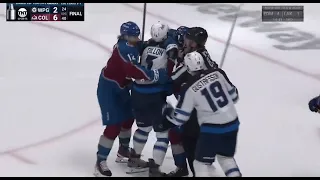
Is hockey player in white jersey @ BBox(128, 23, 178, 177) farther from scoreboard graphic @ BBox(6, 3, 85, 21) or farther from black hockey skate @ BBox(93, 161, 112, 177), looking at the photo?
scoreboard graphic @ BBox(6, 3, 85, 21)

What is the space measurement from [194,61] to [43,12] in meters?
4.09

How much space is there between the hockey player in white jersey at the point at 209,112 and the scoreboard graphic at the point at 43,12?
146 inches

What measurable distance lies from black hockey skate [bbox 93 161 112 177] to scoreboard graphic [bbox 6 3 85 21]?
3.29 meters

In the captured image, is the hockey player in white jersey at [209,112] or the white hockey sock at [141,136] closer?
the hockey player in white jersey at [209,112]

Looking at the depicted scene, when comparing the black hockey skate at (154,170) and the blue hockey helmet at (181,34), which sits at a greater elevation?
the blue hockey helmet at (181,34)

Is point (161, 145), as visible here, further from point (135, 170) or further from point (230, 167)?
point (230, 167)

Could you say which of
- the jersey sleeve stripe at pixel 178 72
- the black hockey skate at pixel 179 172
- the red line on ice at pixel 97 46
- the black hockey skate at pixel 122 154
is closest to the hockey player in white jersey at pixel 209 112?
the jersey sleeve stripe at pixel 178 72

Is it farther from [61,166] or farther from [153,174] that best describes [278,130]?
[61,166]

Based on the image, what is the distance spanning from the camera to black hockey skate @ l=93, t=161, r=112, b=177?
420cm

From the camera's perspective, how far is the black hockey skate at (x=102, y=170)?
Answer: 13.8ft

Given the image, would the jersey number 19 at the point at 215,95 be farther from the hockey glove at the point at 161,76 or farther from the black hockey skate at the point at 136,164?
the black hockey skate at the point at 136,164

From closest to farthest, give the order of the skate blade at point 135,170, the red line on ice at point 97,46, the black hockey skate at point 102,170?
the black hockey skate at point 102,170 < the skate blade at point 135,170 < the red line on ice at point 97,46

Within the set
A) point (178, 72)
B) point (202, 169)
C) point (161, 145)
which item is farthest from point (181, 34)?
point (202, 169)

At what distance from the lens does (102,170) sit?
421 cm
